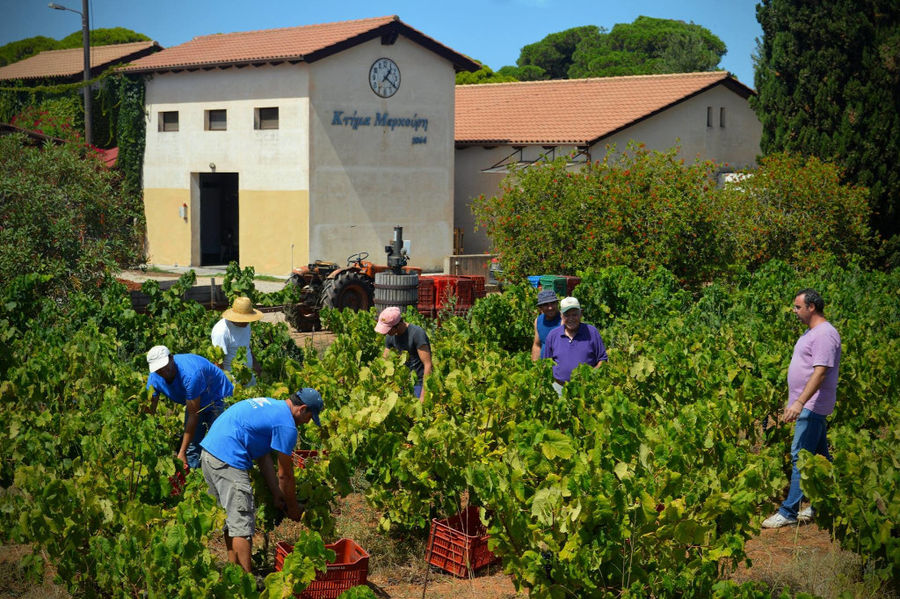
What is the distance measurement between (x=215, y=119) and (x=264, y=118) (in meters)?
1.85

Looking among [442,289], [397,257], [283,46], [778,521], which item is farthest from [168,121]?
[778,521]

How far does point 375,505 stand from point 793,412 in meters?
2.99

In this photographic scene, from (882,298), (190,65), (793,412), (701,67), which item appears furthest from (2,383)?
(701,67)

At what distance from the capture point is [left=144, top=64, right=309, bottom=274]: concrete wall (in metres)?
24.4

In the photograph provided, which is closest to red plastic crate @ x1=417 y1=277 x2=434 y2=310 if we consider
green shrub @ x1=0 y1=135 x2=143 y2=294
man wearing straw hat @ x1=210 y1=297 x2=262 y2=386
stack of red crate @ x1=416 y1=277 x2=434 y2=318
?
stack of red crate @ x1=416 y1=277 x2=434 y2=318

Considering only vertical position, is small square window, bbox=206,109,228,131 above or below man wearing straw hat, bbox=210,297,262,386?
above

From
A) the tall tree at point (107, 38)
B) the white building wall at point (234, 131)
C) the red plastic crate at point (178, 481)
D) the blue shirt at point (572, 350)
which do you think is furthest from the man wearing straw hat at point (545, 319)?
the tall tree at point (107, 38)

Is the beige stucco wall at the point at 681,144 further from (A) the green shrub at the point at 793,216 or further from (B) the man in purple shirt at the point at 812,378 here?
(B) the man in purple shirt at the point at 812,378

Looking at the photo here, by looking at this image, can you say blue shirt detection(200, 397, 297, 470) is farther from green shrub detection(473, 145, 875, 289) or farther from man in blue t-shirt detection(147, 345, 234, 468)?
green shrub detection(473, 145, 875, 289)

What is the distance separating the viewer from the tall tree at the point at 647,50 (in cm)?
5878

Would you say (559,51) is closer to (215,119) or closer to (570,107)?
(570,107)

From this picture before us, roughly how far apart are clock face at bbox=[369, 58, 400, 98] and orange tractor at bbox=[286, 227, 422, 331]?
945cm

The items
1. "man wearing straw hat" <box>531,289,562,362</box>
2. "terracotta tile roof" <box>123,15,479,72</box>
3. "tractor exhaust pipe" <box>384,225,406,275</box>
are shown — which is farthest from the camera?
"terracotta tile roof" <box>123,15,479,72</box>

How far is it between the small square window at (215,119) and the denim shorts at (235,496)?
71.2 feet
